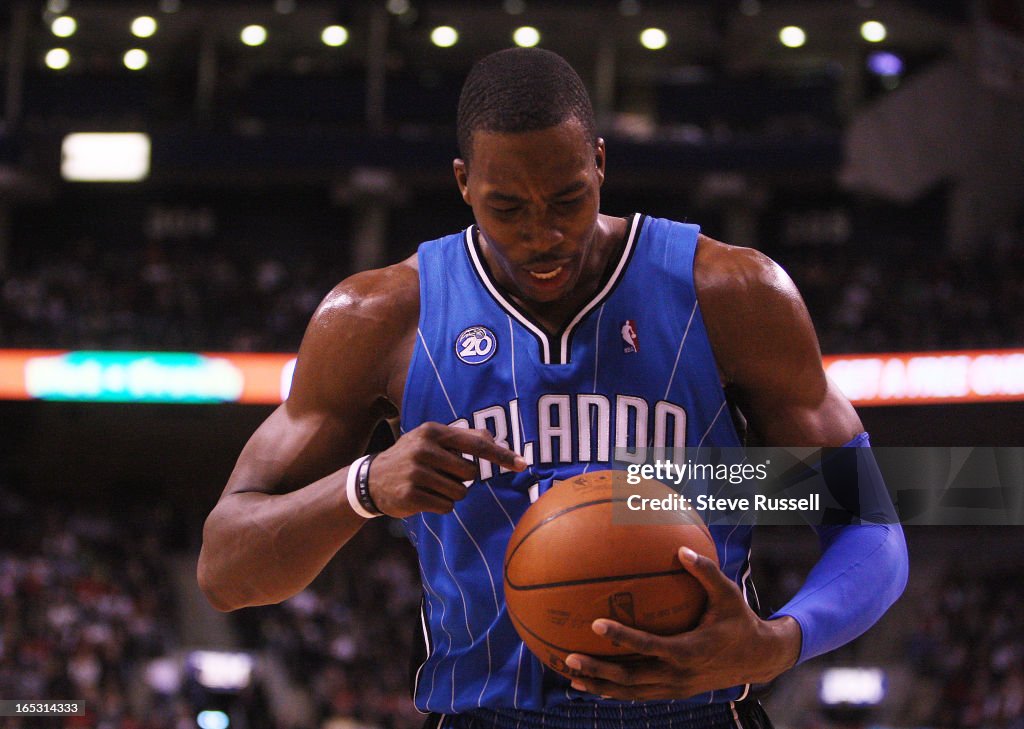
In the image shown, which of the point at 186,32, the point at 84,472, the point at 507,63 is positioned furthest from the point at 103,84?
the point at 507,63

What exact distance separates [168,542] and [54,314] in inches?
144

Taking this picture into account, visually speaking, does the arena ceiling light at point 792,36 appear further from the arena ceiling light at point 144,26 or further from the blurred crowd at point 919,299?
the arena ceiling light at point 144,26

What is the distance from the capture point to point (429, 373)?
247cm

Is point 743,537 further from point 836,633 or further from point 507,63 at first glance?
point 507,63

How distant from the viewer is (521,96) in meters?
2.33

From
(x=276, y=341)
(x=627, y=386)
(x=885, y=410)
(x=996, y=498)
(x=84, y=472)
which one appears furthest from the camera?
(x=84, y=472)

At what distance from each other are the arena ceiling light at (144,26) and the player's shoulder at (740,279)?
2082cm

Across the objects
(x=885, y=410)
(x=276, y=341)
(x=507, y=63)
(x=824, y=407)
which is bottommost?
(x=824, y=407)

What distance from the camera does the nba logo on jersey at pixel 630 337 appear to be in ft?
8.01

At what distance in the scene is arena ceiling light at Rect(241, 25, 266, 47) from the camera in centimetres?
2164

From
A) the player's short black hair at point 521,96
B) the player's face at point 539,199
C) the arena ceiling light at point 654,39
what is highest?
the arena ceiling light at point 654,39

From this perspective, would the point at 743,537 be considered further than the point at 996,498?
No

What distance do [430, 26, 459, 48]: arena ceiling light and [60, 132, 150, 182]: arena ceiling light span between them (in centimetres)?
539

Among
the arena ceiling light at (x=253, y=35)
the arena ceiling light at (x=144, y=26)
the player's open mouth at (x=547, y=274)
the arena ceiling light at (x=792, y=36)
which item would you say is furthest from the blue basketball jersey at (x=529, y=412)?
the arena ceiling light at (x=144, y=26)
